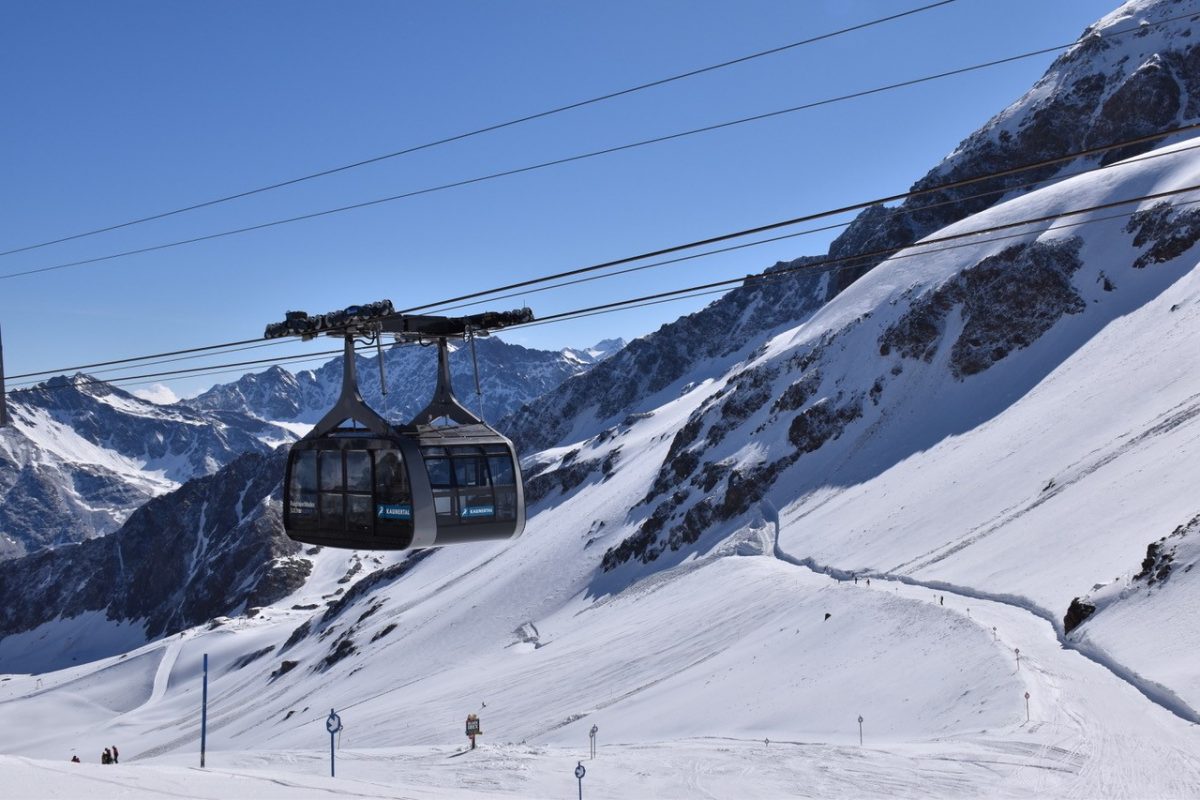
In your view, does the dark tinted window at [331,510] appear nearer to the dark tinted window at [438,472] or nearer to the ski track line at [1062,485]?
the dark tinted window at [438,472]

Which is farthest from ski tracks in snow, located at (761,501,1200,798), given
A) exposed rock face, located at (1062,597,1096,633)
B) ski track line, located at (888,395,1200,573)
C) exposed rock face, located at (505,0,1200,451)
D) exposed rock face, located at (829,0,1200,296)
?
exposed rock face, located at (829,0,1200,296)

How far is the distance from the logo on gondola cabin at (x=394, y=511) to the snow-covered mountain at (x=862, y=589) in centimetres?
503

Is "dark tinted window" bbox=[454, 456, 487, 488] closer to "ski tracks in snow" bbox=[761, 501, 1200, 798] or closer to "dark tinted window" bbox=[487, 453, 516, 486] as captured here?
"dark tinted window" bbox=[487, 453, 516, 486]

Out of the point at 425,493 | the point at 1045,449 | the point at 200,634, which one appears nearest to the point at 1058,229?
the point at 1045,449

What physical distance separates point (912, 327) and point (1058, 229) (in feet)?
53.5

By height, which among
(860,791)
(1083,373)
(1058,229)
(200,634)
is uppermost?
(1058,229)

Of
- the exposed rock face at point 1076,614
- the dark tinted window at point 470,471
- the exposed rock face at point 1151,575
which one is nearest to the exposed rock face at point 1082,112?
the exposed rock face at point 1151,575

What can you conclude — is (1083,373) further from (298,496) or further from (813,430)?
(298,496)

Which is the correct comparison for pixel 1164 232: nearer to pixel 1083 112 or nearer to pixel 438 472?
pixel 1083 112

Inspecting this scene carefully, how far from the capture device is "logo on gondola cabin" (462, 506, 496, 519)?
19469 millimetres

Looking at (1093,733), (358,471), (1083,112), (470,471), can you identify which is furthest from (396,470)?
(1083,112)

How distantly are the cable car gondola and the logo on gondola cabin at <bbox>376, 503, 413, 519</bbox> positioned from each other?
0.8 inches

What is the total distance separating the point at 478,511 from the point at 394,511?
1770mm

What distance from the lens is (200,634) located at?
143m
